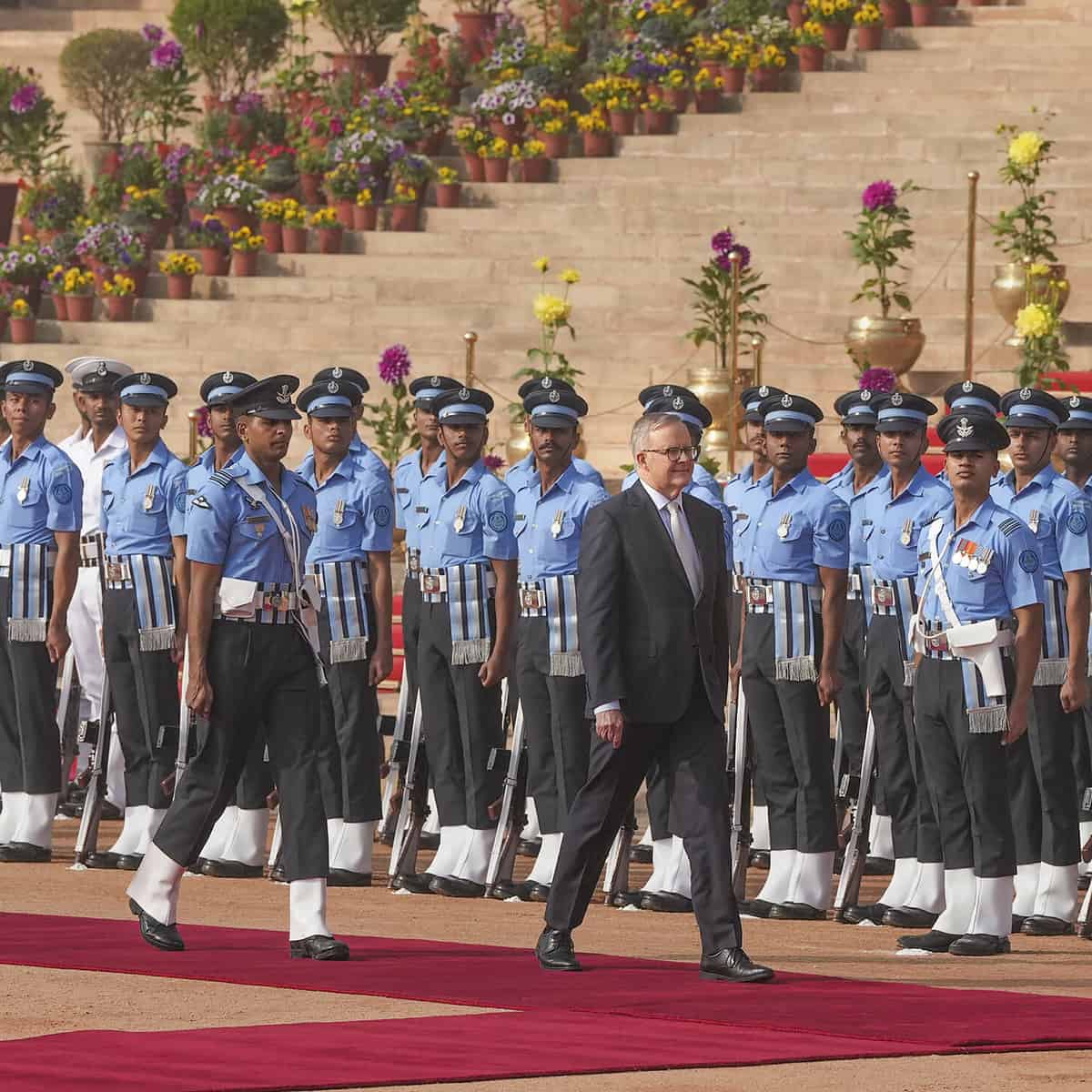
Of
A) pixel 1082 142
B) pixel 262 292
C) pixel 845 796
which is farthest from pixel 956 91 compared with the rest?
pixel 845 796

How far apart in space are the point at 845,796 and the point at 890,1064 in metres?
3.84

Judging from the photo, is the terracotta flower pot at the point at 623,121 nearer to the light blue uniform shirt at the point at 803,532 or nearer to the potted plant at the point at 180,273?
the potted plant at the point at 180,273

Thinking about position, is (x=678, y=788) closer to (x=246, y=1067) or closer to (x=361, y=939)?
(x=361, y=939)

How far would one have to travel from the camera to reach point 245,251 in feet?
73.2

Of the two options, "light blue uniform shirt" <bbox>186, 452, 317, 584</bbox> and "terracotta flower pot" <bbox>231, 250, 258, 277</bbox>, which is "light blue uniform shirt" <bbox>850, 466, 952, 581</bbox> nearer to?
"light blue uniform shirt" <bbox>186, 452, 317, 584</bbox>

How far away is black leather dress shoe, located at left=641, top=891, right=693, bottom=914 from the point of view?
1052 cm

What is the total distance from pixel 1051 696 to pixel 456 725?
2.51 m

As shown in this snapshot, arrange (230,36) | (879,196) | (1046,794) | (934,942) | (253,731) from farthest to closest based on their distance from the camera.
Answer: (230,36) < (879,196) < (1046,794) < (934,942) < (253,731)

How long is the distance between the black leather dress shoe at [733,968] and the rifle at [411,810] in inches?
111

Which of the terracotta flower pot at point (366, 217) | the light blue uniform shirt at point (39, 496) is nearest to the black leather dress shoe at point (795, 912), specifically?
the light blue uniform shirt at point (39, 496)

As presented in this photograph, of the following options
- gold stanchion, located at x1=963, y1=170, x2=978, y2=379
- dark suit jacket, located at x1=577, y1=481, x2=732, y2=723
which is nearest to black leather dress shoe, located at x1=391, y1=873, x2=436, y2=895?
dark suit jacket, located at x1=577, y1=481, x2=732, y2=723

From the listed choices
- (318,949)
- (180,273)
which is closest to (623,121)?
(180,273)

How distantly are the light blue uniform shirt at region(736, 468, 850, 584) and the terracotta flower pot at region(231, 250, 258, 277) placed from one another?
12.5 metres

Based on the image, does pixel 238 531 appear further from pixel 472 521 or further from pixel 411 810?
pixel 411 810
